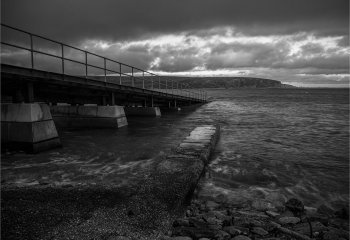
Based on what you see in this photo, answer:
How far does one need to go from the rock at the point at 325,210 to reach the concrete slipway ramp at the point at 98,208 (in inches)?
97.9

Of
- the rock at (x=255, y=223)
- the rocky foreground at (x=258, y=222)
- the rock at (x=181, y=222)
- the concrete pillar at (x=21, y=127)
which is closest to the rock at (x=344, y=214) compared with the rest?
the rocky foreground at (x=258, y=222)

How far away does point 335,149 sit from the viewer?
461 inches

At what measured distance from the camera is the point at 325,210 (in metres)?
5.56

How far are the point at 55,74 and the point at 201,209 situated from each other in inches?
351

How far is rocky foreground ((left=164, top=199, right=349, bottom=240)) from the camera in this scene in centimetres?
407

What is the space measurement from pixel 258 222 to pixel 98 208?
8.52 feet

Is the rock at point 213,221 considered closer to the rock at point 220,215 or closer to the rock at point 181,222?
the rock at point 220,215

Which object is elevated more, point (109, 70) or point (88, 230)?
point (109, 70)

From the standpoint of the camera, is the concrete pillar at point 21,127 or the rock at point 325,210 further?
the concrete pillar at point 21,127

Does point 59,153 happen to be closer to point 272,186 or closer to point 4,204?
point 4,204

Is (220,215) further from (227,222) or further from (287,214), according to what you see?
(287,214)

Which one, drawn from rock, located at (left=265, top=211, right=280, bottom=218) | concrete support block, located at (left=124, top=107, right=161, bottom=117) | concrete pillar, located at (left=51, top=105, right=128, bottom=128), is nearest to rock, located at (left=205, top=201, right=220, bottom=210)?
rock, located at (left=265, top=211, right=280, bottom=218)

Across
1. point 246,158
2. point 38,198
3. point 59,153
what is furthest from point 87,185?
point 246,158

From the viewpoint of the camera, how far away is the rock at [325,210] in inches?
213
